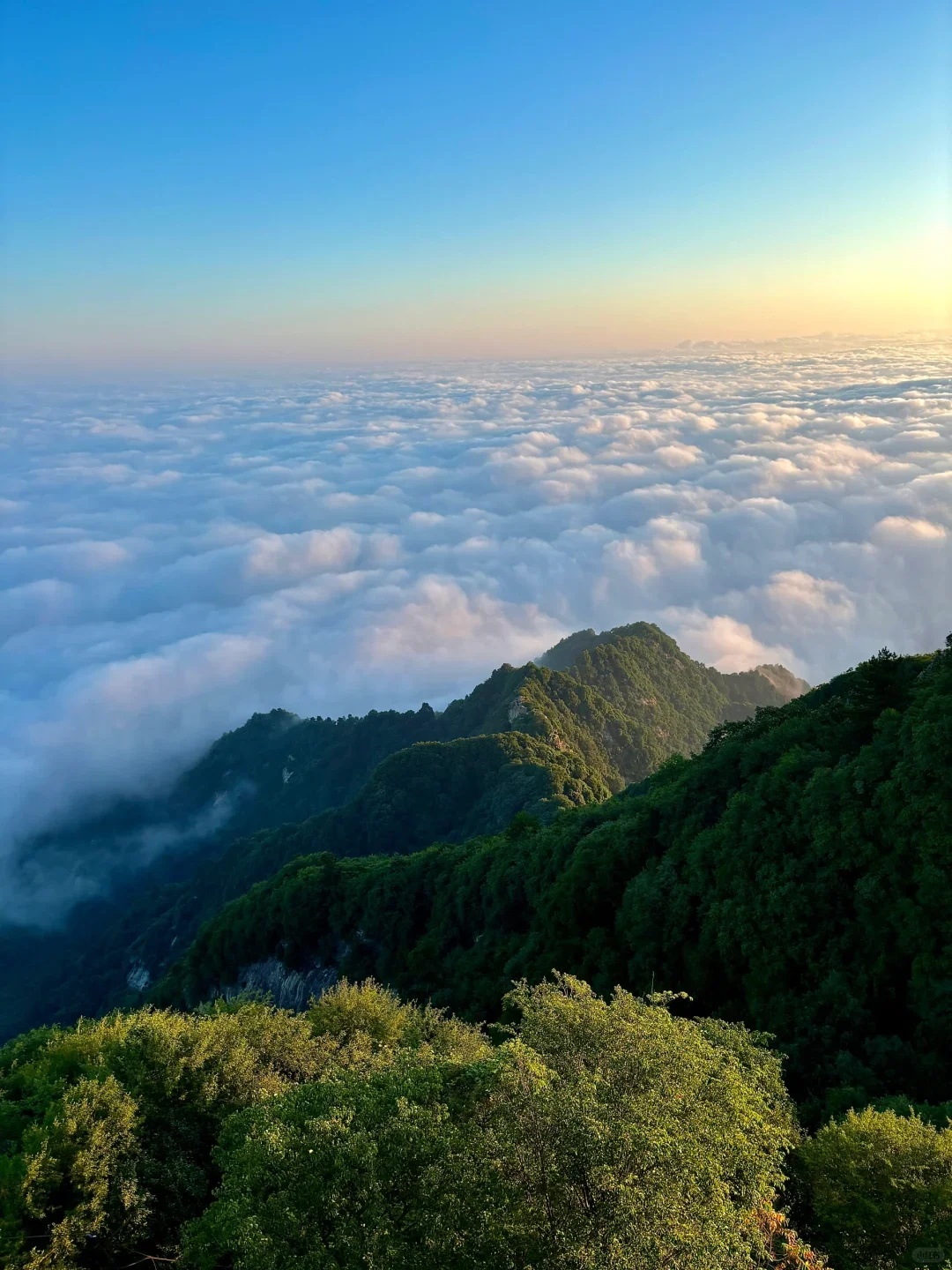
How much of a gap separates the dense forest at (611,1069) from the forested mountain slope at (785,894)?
0.13m

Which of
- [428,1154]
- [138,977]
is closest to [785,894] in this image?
[428,1154]

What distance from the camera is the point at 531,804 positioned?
273 feet

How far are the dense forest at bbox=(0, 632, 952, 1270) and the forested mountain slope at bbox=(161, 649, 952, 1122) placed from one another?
0.42ft

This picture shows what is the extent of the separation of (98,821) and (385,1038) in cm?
17426

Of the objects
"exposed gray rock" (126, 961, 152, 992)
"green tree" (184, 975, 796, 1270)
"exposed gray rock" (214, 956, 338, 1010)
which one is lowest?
"exposed gray rock" (126, 961, 152, 992)

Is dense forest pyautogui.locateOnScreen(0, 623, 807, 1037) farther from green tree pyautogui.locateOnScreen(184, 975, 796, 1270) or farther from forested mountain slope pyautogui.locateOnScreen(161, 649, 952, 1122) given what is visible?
green tree pyautogui.locateOnScreen(184, 975, 796, 1270)

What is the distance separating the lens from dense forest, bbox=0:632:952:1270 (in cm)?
1472

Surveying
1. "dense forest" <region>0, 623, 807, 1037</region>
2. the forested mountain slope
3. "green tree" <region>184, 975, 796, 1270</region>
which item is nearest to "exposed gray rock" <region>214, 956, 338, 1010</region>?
the forested mountain slope

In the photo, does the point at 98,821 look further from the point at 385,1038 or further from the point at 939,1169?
the point at 939,1169

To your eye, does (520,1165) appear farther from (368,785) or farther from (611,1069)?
(368,785)

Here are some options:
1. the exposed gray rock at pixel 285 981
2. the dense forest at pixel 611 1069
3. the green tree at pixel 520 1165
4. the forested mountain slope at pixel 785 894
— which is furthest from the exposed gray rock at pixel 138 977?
the green tree at pixel 520 1165

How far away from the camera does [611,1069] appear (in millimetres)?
17125

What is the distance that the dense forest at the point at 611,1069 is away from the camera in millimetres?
14719

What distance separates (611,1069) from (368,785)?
91735 millimetres
